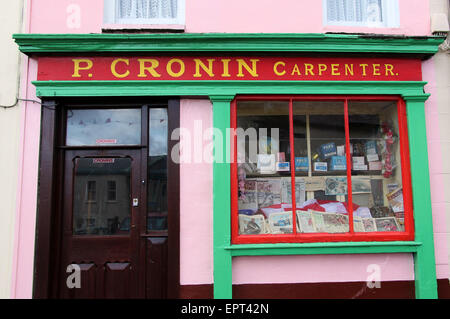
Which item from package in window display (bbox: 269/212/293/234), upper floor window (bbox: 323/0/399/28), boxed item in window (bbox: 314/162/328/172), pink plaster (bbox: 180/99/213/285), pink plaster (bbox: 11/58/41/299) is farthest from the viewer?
upper floor window (bbox: 323/0/399/28)

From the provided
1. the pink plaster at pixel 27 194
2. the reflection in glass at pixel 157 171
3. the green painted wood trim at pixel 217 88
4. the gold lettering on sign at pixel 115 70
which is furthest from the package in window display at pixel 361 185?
the pink plaster at pixel 27 194

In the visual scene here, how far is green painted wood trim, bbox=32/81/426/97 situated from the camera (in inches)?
164

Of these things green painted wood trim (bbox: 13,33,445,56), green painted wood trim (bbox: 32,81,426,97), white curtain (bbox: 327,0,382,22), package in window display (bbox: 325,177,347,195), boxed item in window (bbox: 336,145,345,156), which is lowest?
package in window display (bbox: 325,177,347,195)

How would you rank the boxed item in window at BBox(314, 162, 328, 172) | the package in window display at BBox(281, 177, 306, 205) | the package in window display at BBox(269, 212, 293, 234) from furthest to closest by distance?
the boxed item in window at BBox(314, 162, 328, 172) → the package in window display at BBox(281, 177, 306, 205) → the package in window display at BBox(269, 212, 293, 234)

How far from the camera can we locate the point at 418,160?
4.27 metres

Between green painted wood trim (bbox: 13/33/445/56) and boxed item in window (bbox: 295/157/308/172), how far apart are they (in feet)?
4.93

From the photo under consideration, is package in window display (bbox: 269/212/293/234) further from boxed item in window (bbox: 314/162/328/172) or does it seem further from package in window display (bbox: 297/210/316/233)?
boxed item in window (bbox: 314/162/328/172)

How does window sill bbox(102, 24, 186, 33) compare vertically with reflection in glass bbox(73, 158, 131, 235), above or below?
above

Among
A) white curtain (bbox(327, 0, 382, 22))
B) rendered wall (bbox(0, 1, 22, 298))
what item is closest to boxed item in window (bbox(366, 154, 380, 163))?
white curtain (bbox(327, 0, 382, 22))

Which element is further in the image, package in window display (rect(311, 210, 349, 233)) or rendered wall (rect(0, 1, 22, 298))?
Answer: package in window display (rect(311, 210, 349, 233))

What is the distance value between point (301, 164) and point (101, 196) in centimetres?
283

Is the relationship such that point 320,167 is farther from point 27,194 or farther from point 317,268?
point 27,194

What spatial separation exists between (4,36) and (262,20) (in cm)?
356

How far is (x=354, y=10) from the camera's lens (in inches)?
187
